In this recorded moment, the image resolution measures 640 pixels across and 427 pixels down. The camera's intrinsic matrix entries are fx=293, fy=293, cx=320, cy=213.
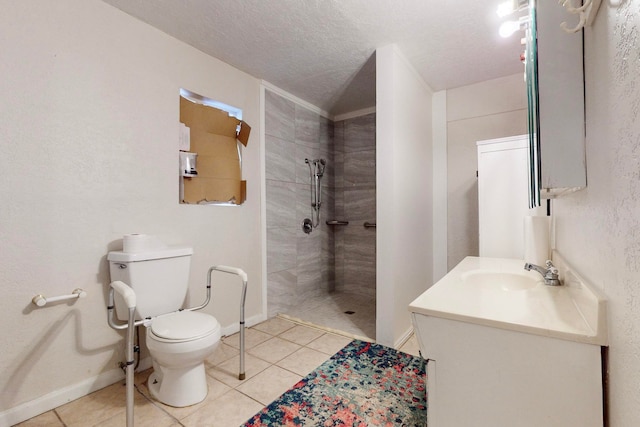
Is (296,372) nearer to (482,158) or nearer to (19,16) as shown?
(482,158)

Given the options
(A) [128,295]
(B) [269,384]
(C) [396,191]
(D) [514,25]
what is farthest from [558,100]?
(B) [269,384]

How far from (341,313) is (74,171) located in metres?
2.45

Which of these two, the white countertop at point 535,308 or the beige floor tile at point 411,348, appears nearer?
the white countertop at point 535,308

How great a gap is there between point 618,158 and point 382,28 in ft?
6.01

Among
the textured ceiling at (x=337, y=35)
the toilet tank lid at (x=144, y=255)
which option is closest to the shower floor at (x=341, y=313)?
the toilet tank lid at (x=144, y=255)

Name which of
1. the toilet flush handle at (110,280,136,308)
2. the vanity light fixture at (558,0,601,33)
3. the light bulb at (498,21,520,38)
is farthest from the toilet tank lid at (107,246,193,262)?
the light bulb at (498,21,520,38)

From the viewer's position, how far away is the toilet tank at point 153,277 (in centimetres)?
166

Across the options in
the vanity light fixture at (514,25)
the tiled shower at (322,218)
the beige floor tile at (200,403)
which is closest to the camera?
the vanity light fixture at (514,25)

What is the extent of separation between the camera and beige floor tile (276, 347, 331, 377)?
1.93 metres

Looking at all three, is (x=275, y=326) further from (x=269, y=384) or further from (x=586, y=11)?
(x=586, y=11)

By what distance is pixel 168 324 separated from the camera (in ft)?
5.20

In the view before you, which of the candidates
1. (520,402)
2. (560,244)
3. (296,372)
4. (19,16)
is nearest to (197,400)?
(296,372)

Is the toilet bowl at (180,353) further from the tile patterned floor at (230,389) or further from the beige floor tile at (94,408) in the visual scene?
the beige floor tile at (94,408)

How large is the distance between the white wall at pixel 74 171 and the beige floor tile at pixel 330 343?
102cm
